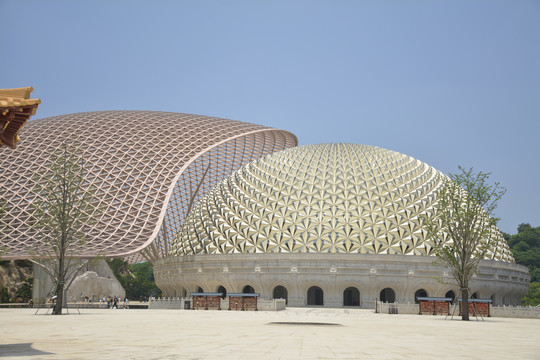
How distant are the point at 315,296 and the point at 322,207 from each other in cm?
822

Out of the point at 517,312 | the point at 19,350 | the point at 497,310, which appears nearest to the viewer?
the point at 19,350

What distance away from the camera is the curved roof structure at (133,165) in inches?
2475

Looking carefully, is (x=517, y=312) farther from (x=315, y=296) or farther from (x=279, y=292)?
(x=279, y=292)

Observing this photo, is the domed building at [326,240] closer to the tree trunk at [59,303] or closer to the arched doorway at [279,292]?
the arched doorway at [279,292]

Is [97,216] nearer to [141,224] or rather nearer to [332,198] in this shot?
[141,224]

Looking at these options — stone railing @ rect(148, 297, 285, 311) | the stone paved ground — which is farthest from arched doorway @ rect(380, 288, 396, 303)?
the stone paved ground

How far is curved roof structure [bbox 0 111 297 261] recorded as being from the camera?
206 feet

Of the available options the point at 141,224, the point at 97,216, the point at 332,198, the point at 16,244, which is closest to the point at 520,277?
the point at 332,198

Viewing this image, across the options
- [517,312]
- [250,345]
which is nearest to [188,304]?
[517,312]

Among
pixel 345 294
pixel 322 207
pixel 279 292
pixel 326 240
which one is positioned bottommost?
pixel 345 294

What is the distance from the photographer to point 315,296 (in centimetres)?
5503

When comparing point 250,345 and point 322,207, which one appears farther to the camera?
point 322,207

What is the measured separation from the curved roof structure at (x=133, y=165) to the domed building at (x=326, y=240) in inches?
248

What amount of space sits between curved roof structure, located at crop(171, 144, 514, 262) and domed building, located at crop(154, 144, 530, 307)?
3.7 inches
